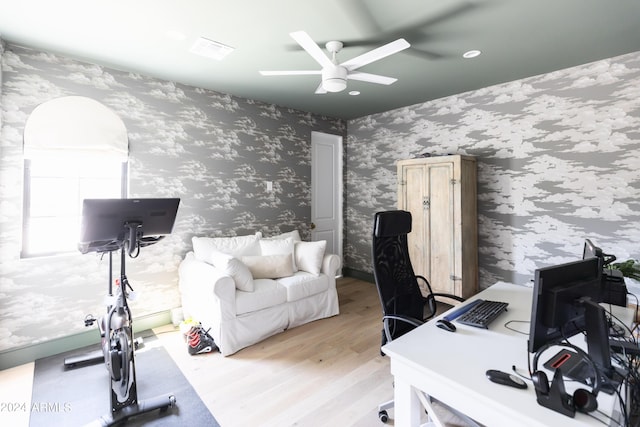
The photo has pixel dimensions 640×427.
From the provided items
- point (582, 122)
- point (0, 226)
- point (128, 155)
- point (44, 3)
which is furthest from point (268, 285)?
point (582, 122)

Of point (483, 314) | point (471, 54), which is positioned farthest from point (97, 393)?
point (471, 54)

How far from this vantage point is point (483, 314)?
1706 mm

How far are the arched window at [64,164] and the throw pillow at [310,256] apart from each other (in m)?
2.03

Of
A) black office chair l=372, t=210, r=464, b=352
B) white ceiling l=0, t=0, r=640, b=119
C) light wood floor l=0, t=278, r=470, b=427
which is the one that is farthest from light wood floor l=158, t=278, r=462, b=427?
white ceiling l=0, t=0, r=640, b=119

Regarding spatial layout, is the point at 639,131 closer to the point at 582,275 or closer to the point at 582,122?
the point at 582,122

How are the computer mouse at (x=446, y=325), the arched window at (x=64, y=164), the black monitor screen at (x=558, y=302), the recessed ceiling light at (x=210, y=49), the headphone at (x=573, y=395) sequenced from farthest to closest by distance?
the arched window at (x=64, y=164)
the recessed ceiling light at (x=210, y=49)
the computer mouse at (x=446, y=325)
the black monitor screen at (x=558, y=302)
the headphone at (x=573, y=395)

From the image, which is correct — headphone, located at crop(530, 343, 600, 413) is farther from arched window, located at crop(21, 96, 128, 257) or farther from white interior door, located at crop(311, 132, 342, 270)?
white interior door, located at crop(311, 132, 342, 270)

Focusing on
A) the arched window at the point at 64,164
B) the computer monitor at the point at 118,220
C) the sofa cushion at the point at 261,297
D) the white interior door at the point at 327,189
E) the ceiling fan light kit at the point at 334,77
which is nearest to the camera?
the computer monitor at the point at 118,220

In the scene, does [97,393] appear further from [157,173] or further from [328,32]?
[328,32]

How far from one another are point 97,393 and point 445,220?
139 inches

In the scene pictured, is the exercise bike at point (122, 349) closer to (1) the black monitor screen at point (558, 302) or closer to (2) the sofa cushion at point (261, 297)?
(2) the sofa cushion at point (261, 297)

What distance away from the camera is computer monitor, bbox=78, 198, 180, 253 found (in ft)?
5.81

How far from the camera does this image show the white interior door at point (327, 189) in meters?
4.76

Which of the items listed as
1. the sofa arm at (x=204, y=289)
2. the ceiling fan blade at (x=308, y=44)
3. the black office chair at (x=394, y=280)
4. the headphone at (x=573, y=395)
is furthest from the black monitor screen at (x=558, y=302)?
the sofa arm at (x=204, y=289)
